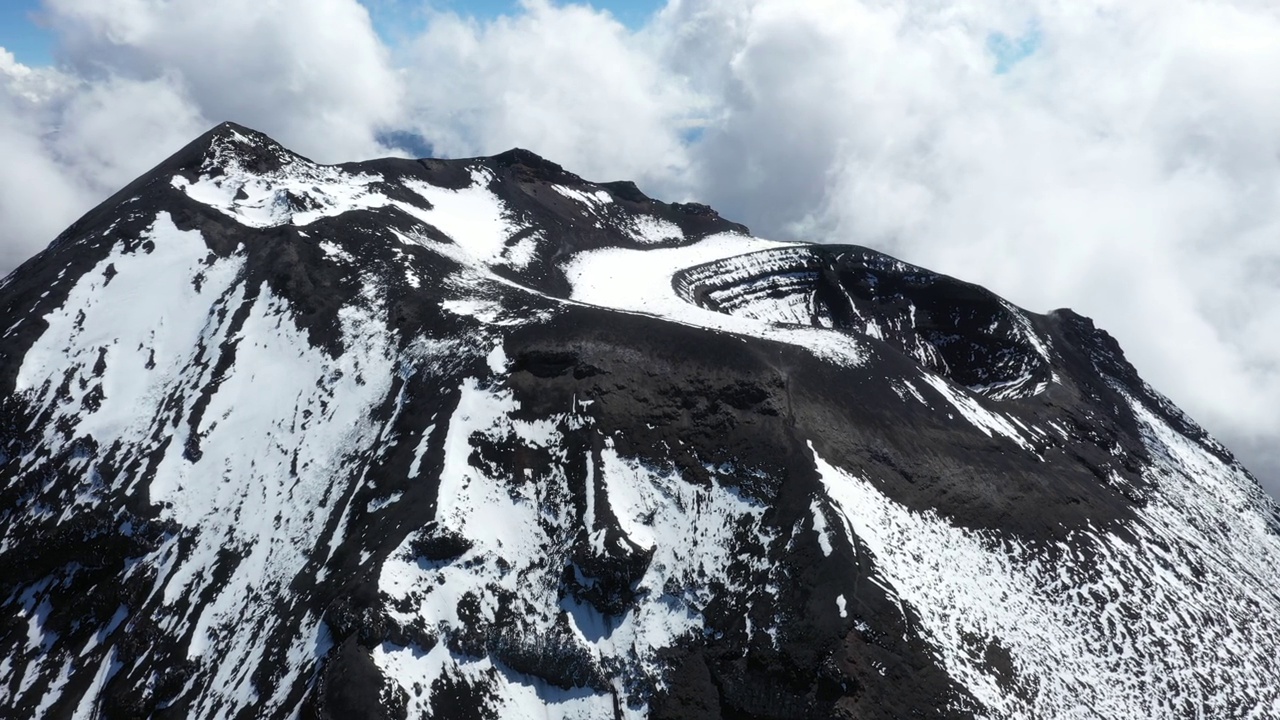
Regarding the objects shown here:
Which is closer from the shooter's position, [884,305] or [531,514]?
[531,514]

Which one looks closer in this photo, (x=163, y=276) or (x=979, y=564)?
(x=979, y=564)

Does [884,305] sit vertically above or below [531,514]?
above

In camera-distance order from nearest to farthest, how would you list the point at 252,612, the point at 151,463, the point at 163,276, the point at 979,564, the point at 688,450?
the point at 252,612
the point at 979,564
the point at 688,450
the point at 151,463
the point at 163,276

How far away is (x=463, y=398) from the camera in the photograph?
4025 centimetres

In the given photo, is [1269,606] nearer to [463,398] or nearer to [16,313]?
[463,398]

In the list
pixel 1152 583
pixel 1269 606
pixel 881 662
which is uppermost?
pixel 1269 606

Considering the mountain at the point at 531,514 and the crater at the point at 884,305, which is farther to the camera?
the crater at the point at 884,305

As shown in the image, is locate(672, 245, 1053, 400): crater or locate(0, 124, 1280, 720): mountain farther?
locate(672, 245, 1053, 400): crater

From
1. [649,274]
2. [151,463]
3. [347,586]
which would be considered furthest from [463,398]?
[649,274]

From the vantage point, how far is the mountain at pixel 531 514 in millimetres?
31094

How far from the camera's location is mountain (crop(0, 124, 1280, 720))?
31.1 meters

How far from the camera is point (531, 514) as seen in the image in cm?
3662

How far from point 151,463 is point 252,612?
13590 millimetres

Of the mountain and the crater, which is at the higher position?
the crater
